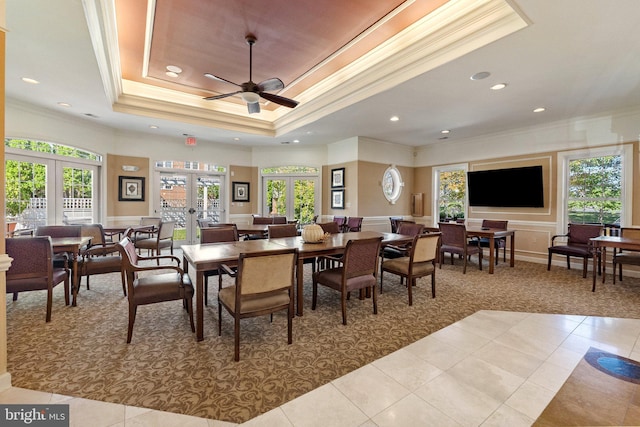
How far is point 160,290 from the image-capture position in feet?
8.32

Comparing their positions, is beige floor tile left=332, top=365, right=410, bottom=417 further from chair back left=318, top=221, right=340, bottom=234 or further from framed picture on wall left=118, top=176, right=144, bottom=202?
framed picture on wall left=118, top=176, right=144, bottom=202

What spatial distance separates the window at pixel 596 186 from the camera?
5.00 meters

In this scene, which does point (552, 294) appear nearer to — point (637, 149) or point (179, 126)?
point (637, 149)

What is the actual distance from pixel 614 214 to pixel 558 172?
1154mm

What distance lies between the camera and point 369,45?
3.84 metres

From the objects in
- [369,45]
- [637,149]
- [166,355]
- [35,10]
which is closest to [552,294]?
[637,149]

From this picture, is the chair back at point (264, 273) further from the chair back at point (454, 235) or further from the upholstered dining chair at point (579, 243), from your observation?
the upholstered dining chair at point (579, 243)

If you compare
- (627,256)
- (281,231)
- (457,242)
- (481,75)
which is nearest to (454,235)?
(457,242)

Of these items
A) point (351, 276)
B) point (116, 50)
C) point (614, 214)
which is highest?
point (116, 50)

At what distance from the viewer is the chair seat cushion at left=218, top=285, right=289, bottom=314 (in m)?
2.28

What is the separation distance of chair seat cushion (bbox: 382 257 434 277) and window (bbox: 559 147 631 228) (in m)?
4.11

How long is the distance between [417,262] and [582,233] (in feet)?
12.5

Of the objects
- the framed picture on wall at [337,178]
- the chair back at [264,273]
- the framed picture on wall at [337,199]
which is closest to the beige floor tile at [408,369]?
the chair back at [264,273]

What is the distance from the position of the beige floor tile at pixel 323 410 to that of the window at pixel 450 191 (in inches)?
259
